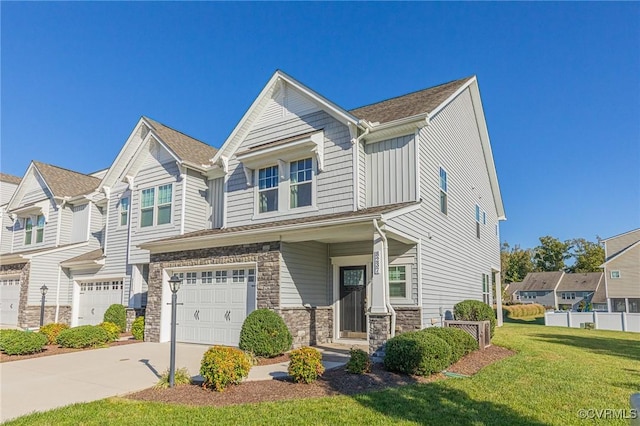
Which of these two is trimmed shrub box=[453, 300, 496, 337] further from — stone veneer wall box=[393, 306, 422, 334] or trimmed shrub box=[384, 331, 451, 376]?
trimmed shrub box=[384, 331, 451, 376]

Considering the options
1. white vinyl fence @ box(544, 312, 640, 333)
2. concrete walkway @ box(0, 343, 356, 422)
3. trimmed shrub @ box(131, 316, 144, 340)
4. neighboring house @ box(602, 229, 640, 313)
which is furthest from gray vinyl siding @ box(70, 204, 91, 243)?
neighboring house @ box(602, 229, 640, 313)

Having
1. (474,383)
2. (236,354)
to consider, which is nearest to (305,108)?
(236,354)

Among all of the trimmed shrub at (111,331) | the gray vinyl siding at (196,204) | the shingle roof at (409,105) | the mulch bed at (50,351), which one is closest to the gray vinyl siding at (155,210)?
the gray vinyl siding at (196,204)

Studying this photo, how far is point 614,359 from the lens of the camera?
1124 centimetres

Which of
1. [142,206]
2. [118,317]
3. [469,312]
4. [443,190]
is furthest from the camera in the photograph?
[142,206]

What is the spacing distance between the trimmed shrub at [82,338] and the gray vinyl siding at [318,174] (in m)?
5.27

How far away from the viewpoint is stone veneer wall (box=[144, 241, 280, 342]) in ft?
38.3

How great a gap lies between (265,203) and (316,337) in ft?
14.6

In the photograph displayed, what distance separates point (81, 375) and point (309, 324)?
584 centimetres

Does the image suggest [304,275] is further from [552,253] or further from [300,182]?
[552,253]

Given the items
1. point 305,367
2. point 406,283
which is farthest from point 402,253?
point 305,367

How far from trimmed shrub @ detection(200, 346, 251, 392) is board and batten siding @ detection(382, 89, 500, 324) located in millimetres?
4771

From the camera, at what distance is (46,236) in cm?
2234

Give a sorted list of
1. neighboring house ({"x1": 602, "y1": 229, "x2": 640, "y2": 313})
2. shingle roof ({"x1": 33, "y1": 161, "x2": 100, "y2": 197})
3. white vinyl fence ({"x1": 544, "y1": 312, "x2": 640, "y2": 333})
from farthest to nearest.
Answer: neighboring house ({"x1": 602, "y1": 229, "x2": 640, "y2": 313}) → white vinyl fence ({"x1": 544, "y1": 312, "x2": 640, "y2": 333}) → shingle roof ({"x1": 33, "y1": 161, "x2": 100, "y2": 197})
